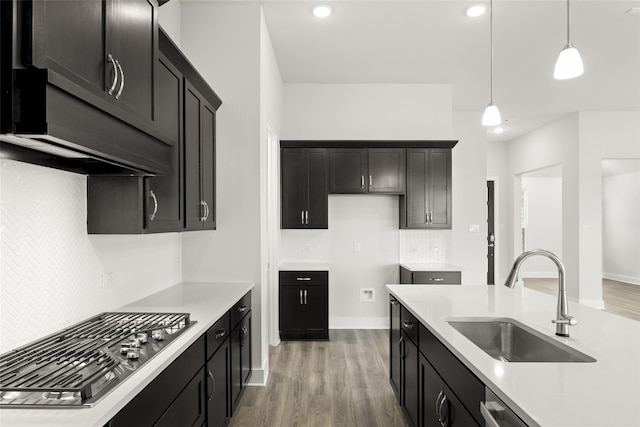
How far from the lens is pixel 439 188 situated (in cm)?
485

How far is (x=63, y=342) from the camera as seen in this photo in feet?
5.18

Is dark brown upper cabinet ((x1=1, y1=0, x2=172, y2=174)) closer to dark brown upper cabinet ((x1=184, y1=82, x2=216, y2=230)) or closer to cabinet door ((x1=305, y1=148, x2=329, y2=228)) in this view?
dark brown upper cabinet ((x1=184, y1=82, x2=216, y2=230))

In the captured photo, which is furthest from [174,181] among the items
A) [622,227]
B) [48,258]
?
[622,227]

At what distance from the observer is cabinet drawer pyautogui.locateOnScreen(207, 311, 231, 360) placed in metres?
2.08

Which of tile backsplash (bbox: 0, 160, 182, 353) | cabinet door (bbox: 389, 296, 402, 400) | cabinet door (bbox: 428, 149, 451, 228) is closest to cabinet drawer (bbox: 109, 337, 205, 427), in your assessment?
tile backsplash (bbox: 0, 160, 182, 353)

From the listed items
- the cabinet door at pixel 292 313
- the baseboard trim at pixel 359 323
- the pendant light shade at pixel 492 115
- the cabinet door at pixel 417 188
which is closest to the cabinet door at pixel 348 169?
the cabinet door at pixel 417 188

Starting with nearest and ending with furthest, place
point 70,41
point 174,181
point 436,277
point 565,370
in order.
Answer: point 70,41, point 565,370, point 174,181, point 436,277

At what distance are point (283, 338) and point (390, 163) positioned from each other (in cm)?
247

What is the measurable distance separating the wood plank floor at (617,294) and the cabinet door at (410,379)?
4885 mm

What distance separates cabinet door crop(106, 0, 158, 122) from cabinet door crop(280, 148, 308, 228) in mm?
2949

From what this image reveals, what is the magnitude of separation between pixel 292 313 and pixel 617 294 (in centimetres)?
683

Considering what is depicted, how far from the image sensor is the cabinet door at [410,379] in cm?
230

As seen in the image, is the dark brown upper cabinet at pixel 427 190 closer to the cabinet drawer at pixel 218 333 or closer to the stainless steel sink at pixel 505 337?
the stainless steel sink at pixel 505 337

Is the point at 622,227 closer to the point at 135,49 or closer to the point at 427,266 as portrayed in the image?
the point at 427,266
